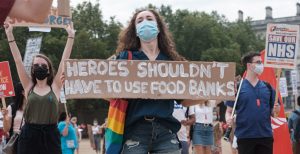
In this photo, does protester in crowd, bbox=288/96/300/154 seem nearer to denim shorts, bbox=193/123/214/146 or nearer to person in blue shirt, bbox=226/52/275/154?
denim shorts, bbox=193/123/214/146

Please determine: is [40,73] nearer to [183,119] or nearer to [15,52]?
[15,52]

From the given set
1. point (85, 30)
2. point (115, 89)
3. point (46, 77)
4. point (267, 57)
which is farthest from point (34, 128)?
point (85, 30)

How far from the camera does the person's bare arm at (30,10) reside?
234cm

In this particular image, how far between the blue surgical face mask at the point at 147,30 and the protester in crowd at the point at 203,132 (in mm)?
9136

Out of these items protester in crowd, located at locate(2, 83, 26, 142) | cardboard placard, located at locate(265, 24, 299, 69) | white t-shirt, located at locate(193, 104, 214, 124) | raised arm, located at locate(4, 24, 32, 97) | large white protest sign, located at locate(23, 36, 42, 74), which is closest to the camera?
raised arm, located at locate(4, 24, 32, 97)

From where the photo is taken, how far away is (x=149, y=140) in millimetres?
4684

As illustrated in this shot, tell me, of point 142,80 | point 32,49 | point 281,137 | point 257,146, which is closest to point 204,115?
point 281,137

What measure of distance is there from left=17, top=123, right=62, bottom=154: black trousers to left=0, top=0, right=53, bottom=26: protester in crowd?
4.17 metres

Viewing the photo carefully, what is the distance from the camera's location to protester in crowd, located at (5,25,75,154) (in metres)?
6.45

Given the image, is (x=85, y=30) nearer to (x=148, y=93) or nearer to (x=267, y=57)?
(x=267, y=57)

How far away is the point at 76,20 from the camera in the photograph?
57.9 metres

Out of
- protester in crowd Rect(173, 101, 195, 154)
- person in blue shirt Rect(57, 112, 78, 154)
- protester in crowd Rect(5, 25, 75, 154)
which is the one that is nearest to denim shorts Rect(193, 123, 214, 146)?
protester in crowd Rect(173, 101, 195, 154)

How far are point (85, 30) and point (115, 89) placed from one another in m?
51.0

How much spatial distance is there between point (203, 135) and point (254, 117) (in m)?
6.63
